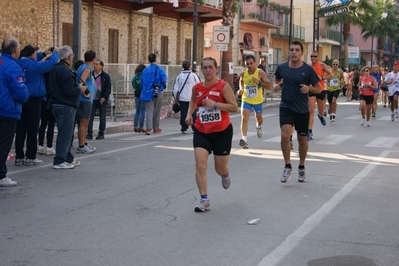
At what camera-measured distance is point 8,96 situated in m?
9.90

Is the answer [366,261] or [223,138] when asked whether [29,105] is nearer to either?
[223,138]

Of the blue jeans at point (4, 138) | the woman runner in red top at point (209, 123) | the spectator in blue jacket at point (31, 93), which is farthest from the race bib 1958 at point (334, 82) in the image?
the woman runner in red top at point (209, 123)

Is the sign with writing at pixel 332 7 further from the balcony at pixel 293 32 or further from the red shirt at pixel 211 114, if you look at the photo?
the red shirt at pixel 211 114

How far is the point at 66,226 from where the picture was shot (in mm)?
7477

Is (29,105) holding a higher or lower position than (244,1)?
lower

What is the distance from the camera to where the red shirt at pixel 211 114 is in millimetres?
8344

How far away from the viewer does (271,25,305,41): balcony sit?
5594 cm

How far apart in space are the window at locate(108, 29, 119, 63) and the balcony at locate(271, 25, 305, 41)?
2689 centimetres

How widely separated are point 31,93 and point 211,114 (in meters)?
4.46

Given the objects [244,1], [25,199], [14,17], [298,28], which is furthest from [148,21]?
[298,28]

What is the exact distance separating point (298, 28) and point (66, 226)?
55.7 meters

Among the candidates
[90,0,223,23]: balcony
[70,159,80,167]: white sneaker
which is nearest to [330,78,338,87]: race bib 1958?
[90,0,223,23]: balcony

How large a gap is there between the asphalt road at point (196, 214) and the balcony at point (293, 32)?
42.9m

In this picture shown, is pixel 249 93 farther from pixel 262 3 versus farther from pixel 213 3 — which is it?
pixel 262 3
